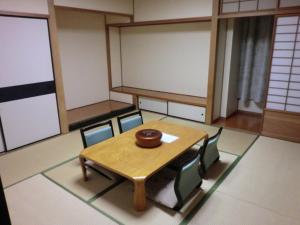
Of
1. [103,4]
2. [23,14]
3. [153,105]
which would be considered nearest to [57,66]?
[23,14]

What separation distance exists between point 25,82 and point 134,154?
2.33 m

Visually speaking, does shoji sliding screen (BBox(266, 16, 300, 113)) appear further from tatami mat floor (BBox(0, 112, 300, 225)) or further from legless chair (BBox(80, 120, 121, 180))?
legless chair (BBox(80, 120, 121, 180))

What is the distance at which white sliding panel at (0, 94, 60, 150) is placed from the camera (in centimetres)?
372

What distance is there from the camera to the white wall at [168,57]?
5133 mm

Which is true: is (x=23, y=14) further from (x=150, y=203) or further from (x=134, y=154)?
(x=150, y=203)

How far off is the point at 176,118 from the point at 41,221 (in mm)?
3518

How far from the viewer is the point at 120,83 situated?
6742 millimetres

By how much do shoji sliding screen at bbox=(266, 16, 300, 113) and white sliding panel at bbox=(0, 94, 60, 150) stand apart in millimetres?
3871

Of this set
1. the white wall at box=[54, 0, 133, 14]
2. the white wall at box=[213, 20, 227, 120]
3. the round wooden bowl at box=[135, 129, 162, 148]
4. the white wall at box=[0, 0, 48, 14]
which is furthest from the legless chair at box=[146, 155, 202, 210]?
the white wall at box=[54, 0, 133, 14]

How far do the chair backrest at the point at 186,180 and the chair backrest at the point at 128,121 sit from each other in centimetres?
140

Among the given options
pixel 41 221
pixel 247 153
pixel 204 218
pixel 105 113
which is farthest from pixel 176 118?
pixel 41 221

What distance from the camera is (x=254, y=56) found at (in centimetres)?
507

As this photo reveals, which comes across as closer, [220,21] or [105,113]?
→ [220,21]

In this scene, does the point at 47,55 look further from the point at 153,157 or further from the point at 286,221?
the point at 286,221
